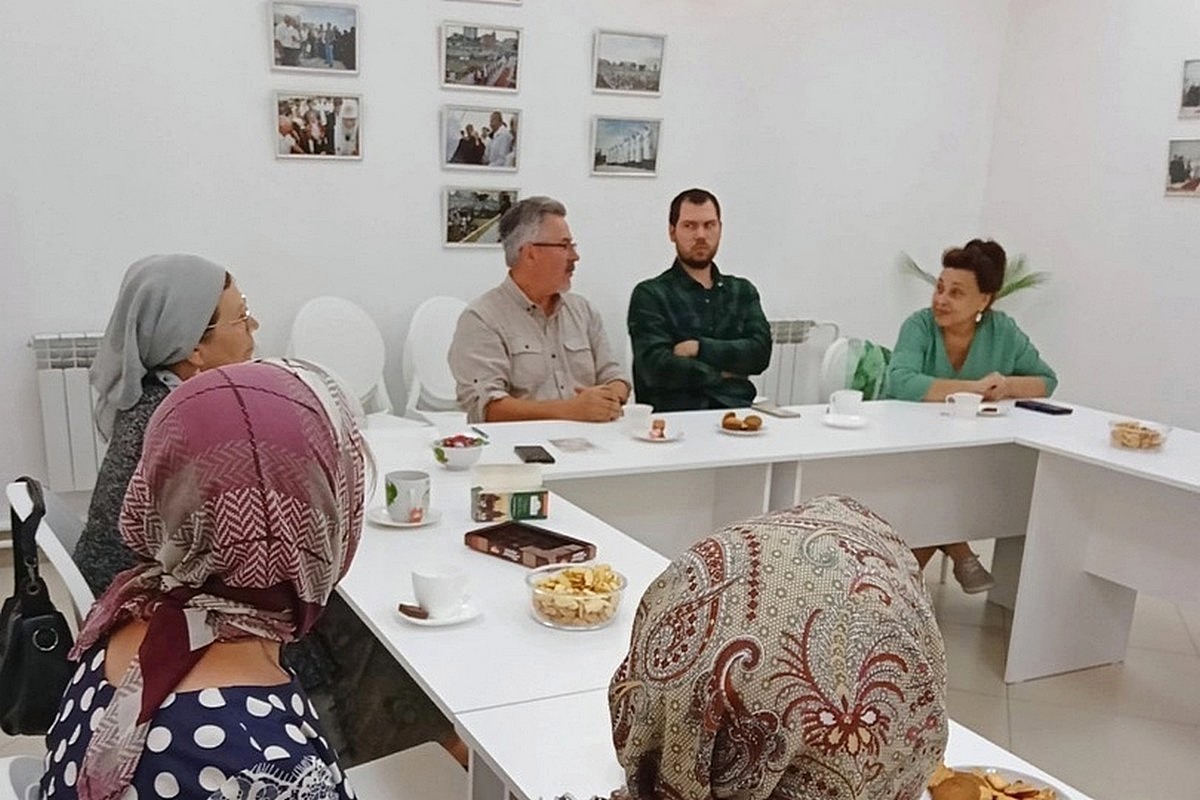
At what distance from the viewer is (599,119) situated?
451 centimetres

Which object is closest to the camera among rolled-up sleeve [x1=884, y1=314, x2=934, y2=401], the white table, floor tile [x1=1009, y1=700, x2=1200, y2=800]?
the white table

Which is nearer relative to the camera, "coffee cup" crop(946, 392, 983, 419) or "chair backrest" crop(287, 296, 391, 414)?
"coffee cup" crop(946, 392, 983, 419)

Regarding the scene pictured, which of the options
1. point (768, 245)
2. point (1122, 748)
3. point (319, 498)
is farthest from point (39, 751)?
point (768, 245)

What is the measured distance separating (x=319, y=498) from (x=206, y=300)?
43.4 inches

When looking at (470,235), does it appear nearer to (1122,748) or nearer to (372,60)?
(372,60)

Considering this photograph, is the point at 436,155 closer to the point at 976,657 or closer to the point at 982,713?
the point at 976,657

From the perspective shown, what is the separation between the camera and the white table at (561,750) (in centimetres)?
128

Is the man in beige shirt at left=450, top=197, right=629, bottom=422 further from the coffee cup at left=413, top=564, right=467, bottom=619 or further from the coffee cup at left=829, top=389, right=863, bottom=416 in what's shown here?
the coffee cup at left=413, top=564, right=467, bottom=619

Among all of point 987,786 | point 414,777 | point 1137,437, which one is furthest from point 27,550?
point 1137,437

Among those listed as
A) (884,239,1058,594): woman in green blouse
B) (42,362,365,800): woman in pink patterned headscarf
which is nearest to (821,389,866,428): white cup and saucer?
(884,239,1058,594): woman in green blouse

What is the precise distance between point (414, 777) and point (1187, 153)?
171 inches

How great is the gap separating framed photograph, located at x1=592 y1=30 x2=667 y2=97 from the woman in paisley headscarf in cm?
383

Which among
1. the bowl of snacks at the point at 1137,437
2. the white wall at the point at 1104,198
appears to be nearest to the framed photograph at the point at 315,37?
the bowl of snacks at the point at 1137,437

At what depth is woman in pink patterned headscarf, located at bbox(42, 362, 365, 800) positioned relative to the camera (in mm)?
1037
